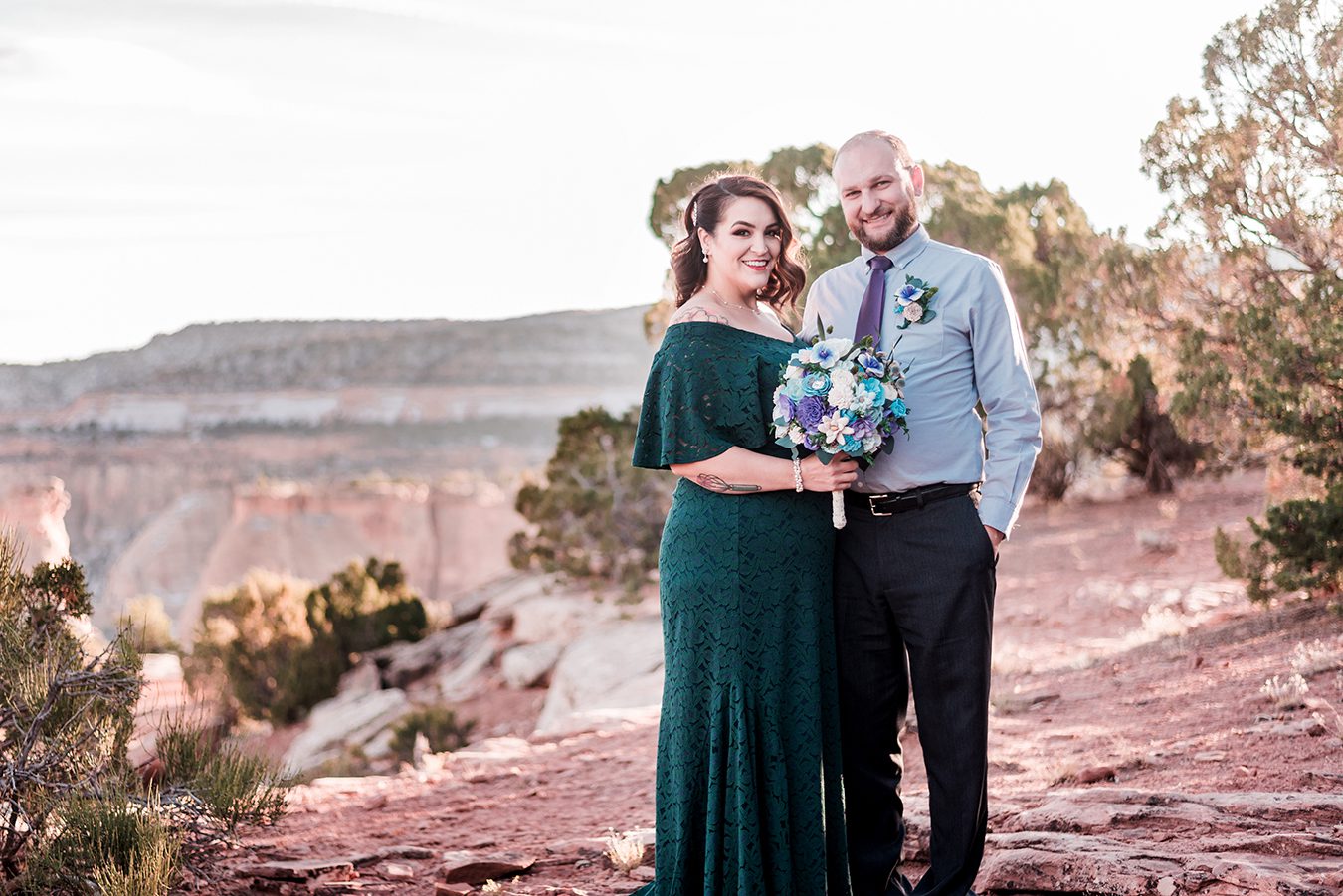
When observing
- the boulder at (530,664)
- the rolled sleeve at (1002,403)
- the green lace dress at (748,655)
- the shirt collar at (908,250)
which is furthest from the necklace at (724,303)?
the boulder at (530,664)

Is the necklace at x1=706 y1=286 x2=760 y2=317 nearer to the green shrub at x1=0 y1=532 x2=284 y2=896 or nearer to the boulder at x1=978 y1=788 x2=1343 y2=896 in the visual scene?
the boulder at x1=978 y1=788 x2=1343 y2=896

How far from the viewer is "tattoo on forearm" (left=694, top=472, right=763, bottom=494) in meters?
3.46

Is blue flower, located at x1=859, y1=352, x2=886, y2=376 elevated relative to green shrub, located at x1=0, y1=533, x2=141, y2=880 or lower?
elevated

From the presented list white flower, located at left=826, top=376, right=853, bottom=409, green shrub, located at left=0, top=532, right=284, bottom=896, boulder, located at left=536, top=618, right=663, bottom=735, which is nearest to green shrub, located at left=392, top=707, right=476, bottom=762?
boulder, located at left=536, top=618, right=663, bottom=735

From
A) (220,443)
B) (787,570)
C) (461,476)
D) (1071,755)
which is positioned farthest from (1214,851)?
(220,443)

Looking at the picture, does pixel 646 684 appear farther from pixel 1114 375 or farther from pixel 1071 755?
pixel 1114 375

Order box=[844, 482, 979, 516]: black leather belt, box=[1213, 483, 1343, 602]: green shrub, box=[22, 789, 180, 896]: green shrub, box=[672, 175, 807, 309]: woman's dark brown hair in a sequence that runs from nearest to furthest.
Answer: box=[844, 482, 979, 516]: black leather belt, box=[672, 175, 807, 309]: woman's dark brown hair, box=[22, 789, 180, 896]: green shrub, box=[1213, 483, 1343, 602]: green shrub

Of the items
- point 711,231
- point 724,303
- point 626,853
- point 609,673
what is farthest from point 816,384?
point 609,673

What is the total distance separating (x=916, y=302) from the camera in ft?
11.5

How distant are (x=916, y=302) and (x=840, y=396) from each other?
0.52 m

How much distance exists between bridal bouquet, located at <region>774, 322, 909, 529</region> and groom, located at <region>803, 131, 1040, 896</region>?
0.16 meters

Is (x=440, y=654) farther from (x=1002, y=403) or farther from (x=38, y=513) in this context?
(x=1002, y=403)

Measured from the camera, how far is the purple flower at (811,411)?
10.5ft

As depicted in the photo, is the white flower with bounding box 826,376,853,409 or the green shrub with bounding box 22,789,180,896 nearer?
the white flower with bounding box 826,376,853,409
